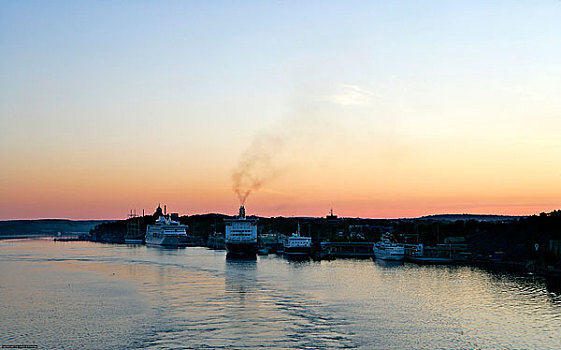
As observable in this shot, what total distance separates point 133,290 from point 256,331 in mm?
32336

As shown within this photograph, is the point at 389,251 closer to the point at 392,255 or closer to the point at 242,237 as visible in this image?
the point at 392,255

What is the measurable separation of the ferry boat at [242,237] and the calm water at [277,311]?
5870 centimetres

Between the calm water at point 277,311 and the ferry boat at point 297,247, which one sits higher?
the ferry boat at point 297,247

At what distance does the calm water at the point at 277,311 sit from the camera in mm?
45094

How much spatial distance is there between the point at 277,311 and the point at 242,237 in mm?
100525

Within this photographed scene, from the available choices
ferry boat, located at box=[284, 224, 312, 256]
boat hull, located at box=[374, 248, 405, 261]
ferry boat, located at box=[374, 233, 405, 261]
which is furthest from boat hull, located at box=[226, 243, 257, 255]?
boat hull, located at box=[374, 248, 405, 261]

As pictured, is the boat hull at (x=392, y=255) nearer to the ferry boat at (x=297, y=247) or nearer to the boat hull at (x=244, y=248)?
the ferry boat at (x=297, y=247)

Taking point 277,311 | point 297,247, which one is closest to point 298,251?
point 297,247

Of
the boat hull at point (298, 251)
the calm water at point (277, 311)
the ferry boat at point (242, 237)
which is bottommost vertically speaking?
the calm water at point (277, 311)

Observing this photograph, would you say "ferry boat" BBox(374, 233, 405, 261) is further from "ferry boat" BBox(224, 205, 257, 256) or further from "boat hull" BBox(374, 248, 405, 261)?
"ferry boat" BBox(224, 205, 257, 256)

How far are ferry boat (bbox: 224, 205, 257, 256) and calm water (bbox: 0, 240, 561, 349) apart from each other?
58.7 m

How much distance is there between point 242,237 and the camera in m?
156

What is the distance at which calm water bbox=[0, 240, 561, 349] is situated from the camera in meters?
45.1

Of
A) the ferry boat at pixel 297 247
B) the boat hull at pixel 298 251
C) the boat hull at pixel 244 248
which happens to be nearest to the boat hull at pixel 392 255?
the boat hull at pixel 298 251
